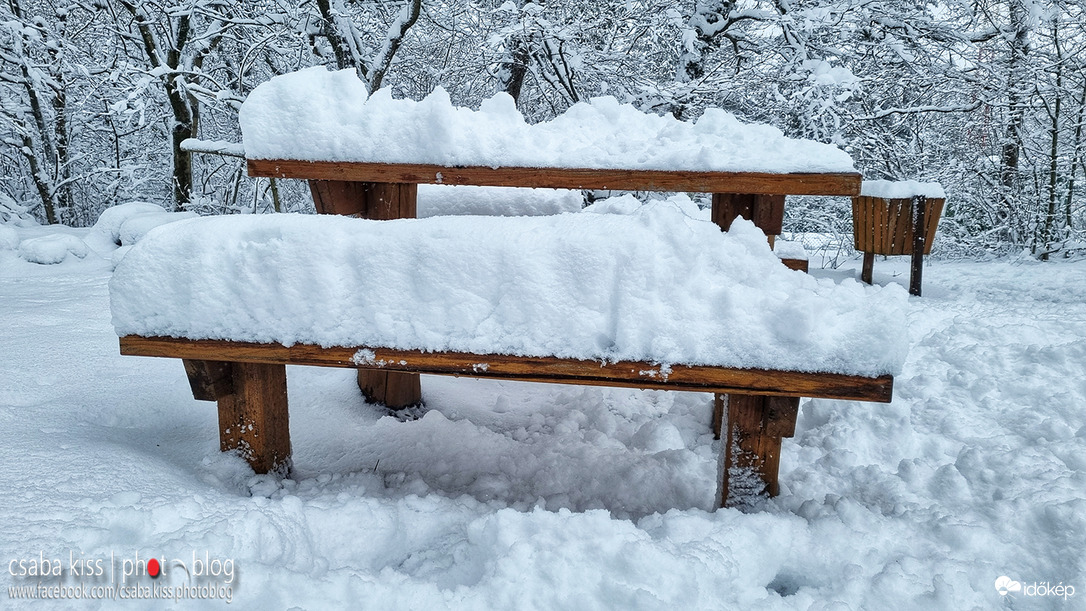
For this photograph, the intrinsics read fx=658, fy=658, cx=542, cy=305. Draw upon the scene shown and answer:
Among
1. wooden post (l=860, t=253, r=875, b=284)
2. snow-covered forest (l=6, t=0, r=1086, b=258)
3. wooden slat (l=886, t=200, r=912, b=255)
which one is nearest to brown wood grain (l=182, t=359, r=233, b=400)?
snow-covered forest (l=6, t=0, r=1086, b=258)

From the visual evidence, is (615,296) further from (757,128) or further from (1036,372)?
(1036,372)

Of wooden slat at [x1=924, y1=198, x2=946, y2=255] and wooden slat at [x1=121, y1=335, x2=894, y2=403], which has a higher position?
wooden slat at [x1=924, y1=198, x2=946, y2=255]

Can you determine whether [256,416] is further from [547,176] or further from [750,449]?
[750,449]

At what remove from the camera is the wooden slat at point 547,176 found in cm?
244

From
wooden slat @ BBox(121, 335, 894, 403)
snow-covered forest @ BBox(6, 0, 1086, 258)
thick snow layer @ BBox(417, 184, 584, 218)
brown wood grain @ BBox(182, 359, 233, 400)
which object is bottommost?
brown wood grain @ BBox(182, 359, 233, 400)

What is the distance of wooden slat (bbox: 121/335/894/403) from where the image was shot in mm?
1589

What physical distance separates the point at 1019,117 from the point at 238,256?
964 cm

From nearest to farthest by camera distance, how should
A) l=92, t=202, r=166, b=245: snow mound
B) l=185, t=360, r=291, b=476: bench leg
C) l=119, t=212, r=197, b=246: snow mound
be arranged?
l=185, t=360, r=291, b=476: bench leg, l=119, t=212, r=197, b=246: snow mound, l=92, t=202, r=166, b=245: snow mound

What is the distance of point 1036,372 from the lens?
10.5ft

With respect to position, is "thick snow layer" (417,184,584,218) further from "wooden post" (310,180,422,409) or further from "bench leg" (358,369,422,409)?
"bench leg" (358,369,422,409)

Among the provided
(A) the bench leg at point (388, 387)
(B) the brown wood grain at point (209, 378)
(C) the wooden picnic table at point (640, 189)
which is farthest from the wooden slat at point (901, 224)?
(B) the brown wood grain at point (209, 378)

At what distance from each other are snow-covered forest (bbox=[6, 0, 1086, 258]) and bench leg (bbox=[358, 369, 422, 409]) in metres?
4.25

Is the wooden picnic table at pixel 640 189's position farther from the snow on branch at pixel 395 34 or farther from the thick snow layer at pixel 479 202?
the snow on branch at pixel 395 34

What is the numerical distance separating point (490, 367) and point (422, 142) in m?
1.16
